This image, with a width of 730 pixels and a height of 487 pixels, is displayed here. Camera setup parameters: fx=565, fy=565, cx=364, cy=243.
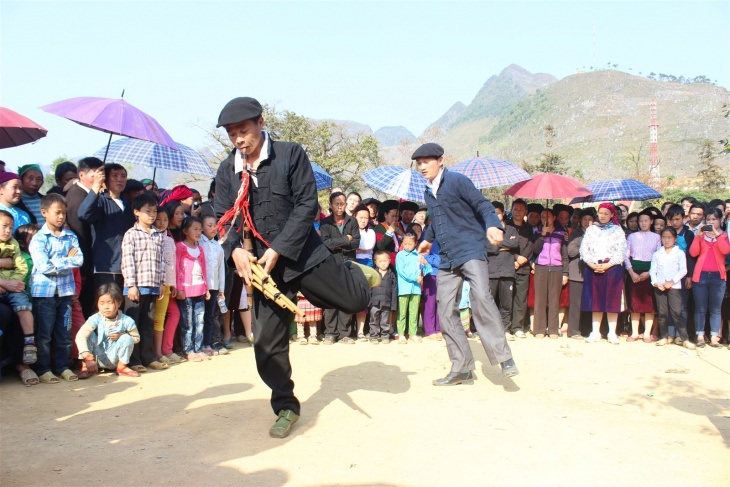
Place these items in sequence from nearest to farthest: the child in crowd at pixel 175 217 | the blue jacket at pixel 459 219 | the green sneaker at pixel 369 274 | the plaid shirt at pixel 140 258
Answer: the green sneaker at pixel 369 274 → the blue jacket at pixel 459 219 → the plaid shirt at pixel 140 258 → the child in crowd at pixel 175 217

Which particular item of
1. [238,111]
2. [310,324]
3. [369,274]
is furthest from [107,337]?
[238,111]

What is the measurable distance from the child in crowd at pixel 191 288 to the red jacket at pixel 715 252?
22.1 feet

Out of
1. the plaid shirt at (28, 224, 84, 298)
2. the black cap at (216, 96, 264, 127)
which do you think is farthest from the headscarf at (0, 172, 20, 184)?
the black cap at (216, 96, 264, 127)

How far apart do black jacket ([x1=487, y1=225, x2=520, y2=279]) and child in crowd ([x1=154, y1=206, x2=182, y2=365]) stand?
4.61 m

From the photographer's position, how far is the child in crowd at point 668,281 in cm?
808

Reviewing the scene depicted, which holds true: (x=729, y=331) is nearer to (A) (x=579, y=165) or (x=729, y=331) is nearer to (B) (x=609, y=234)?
(B) (x=609, y=234)

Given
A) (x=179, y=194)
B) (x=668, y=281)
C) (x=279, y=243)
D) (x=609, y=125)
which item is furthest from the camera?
(x=609, y=125)

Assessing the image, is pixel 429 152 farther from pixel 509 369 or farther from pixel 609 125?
pixel 609 125

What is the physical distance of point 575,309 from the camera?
868 centimetres

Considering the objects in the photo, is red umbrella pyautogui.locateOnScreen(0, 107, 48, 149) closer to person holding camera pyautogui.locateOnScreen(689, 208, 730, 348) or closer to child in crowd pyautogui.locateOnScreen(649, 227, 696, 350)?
child in crowd pyautogui.locateOnScreen(649, 227, 696, 350)

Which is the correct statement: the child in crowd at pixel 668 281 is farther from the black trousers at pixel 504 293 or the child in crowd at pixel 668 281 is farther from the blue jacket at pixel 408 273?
the blue jacket at pixel 408 273

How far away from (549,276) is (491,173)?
184 centimetres

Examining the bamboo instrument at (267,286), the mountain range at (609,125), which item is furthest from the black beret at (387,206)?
the mountain range at (609,125)

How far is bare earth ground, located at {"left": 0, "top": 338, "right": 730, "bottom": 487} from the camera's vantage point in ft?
11.1
